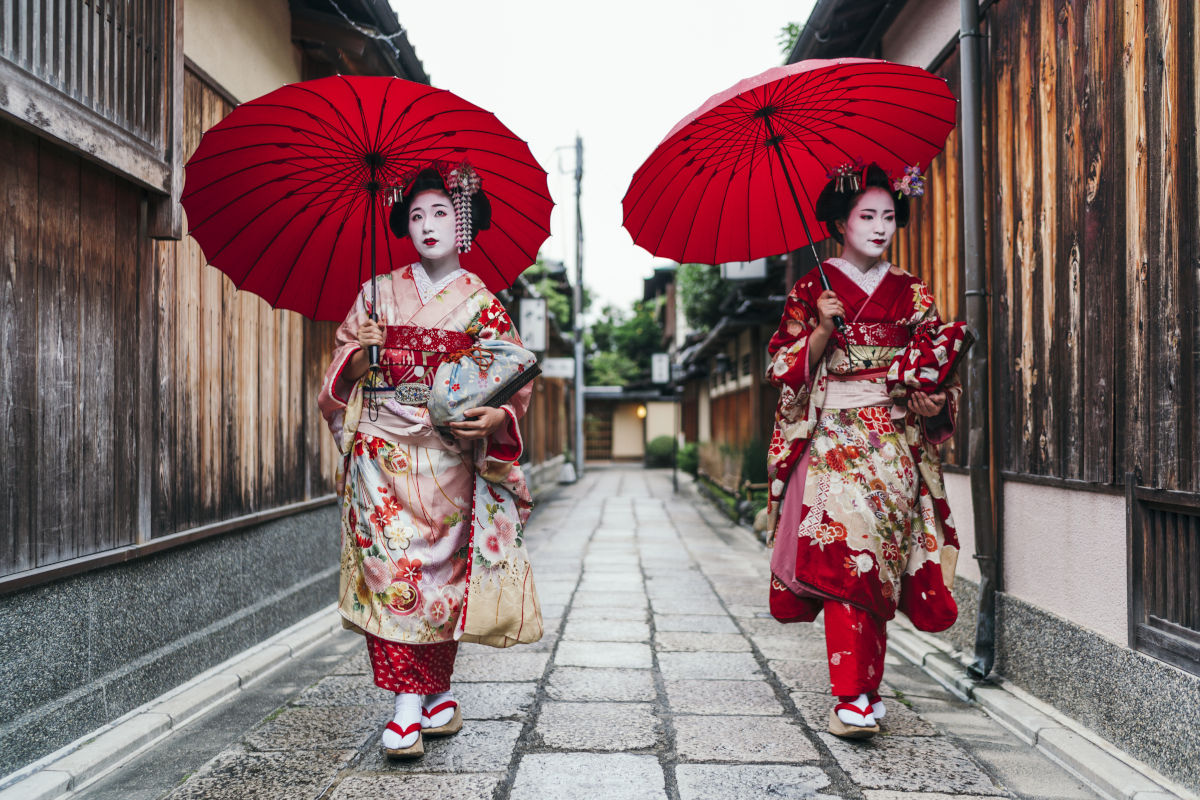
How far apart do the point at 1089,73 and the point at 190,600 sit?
15.1 ft

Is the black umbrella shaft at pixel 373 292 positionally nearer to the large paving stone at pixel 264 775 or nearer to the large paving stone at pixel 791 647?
the large paving stone at pixel 264 775

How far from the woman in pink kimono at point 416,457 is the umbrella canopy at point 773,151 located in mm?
884

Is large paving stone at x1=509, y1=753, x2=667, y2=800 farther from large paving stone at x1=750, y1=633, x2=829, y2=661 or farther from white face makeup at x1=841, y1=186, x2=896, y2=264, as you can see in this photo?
white face makeup at x1=841, y1=186, x2=896, y2=264

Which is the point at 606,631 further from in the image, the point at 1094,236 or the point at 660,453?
the point at 660,453

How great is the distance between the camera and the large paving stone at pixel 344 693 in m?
3.95

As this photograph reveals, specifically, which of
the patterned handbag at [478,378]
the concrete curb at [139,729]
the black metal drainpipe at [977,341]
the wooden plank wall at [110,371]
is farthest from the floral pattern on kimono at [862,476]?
the wooden plank wall at [110,371]

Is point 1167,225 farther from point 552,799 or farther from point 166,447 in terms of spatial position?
point 166,447

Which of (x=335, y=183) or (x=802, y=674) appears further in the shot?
(x=802, y=674)

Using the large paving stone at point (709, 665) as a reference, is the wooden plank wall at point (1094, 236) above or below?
above

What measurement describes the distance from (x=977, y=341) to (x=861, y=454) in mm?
1185

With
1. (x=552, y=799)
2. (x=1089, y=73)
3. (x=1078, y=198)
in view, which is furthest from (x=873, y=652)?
(x=1089, y=73)

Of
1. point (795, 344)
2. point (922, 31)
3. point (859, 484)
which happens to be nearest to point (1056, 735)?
point (859, 484)

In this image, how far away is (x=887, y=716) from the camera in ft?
12.3

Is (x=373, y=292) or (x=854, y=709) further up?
(x=373, y=292)
